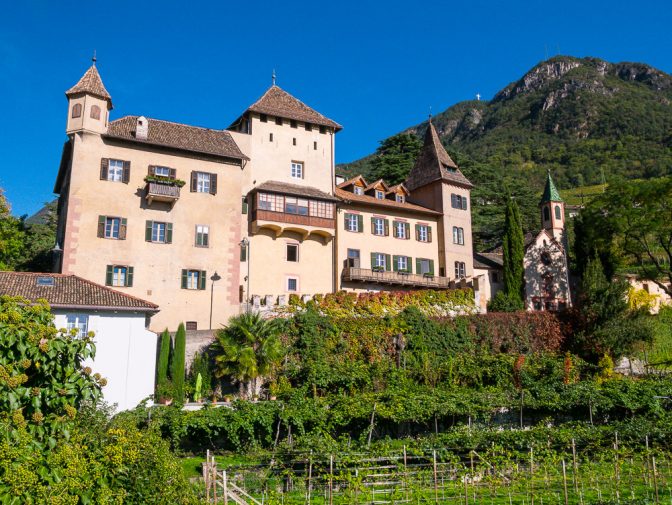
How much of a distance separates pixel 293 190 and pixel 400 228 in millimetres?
9114

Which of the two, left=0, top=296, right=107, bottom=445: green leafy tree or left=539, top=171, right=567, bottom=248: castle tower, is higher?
left=539, top=171, right=567, bottom=248: castle tower

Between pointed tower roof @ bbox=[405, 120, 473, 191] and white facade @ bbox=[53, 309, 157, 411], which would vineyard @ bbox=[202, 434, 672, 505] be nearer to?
white facade @ bbox=[53, 309, 157, 411]

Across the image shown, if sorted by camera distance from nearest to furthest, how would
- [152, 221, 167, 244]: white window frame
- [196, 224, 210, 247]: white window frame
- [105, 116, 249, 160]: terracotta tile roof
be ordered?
[152, 221, 167, 244]: white window frame < [105, 116, 249, 160]: terracotta tile roof < [196, 224, 210, 247]: white window frame

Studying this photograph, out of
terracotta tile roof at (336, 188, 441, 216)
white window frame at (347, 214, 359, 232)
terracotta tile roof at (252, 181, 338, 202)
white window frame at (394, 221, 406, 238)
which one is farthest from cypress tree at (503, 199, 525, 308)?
terracotta tile roof at (252, 181, 338, 202)

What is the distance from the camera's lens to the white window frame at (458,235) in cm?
4662

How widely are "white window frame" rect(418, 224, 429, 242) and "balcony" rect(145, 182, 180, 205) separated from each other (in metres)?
18.3

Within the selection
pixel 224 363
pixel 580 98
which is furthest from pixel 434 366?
pixel 580 98

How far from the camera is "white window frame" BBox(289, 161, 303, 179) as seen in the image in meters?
41.8

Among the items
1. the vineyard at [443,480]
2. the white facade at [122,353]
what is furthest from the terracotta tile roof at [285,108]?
the vineyard at [443,480]

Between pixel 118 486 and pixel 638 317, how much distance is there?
112ft

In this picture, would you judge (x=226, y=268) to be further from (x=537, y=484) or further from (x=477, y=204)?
(x=477, y=204)

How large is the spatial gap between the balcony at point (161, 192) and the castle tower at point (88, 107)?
4.06 metres

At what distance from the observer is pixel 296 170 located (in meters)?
42.0

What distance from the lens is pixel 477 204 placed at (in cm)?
6444
